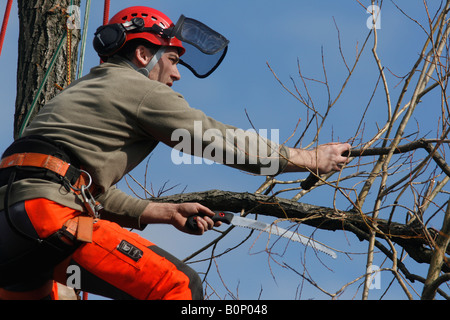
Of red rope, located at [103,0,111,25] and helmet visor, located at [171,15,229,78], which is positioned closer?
helmet visor, located at [171,15,229,78]

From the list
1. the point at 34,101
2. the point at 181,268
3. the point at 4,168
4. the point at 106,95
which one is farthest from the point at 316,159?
the point at 34,101

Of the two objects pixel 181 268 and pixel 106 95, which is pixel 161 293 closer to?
pixel 181 268

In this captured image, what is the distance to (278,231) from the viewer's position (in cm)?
437

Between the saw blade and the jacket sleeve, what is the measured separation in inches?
21.9

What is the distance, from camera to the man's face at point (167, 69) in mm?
3945

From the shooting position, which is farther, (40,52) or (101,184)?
(40,52)

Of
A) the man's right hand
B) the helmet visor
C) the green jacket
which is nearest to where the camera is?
the green jacket

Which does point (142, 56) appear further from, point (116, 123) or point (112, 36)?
point (116, 123)

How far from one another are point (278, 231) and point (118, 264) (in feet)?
4.90

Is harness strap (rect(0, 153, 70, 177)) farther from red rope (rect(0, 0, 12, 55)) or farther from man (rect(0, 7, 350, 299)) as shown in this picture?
red rope (rect(0, 0, 12, 55))

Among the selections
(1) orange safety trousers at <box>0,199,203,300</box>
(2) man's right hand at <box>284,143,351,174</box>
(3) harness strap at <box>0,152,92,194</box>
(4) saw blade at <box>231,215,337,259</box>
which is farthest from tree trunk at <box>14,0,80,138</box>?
(2) man's right hand at <box>284,143,351,174</box>

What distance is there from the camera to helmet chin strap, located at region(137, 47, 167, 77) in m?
3.88

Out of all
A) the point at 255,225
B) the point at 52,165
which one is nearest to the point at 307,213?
the point at 255,225

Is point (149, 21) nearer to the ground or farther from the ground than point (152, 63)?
farther from the ground
